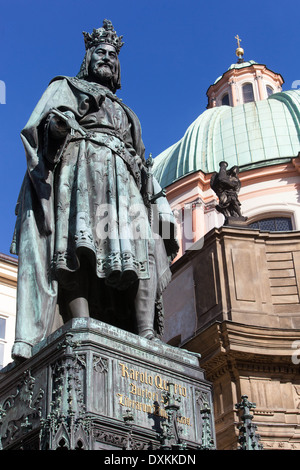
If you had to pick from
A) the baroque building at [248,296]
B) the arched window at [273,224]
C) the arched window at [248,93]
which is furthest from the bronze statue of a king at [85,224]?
the arched window at [248,93]

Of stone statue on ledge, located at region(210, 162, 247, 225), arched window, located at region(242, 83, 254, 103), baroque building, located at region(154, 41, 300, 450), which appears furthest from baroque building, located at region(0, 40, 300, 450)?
arched window, located at region(242, 83, 254, 103)

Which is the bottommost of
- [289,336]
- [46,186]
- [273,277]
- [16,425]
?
[16,425]

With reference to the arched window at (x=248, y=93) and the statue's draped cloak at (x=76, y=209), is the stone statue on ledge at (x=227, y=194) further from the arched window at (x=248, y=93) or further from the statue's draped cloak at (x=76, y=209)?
the arched window at (x=248, y=93)

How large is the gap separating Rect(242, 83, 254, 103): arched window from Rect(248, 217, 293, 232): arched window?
10.4 meters

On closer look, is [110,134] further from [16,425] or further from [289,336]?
[289,336]

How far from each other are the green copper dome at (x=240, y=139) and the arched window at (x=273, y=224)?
232 cm

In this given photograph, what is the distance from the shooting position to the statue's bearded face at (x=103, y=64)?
716 cm

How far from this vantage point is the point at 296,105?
32.5 metres

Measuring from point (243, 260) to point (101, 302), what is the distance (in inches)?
538

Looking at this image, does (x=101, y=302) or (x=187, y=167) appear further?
(x=187, y=167)

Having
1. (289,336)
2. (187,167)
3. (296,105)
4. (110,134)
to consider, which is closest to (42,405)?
(110,134)

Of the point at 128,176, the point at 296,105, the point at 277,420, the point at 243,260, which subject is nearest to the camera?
the point at 128,176

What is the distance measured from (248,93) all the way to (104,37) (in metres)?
30.9
